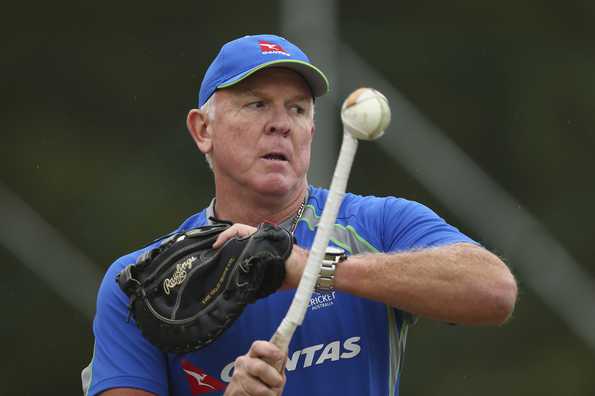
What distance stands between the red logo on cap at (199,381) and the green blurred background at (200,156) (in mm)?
3015

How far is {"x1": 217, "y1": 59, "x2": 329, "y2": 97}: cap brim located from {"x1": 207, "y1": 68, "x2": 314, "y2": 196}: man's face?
0.11 feet

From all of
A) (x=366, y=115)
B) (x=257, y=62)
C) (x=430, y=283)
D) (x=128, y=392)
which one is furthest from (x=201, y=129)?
(x=366, y=115)

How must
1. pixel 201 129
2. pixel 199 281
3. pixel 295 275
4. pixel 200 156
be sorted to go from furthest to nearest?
pixel 200 156 → pixel 201 129 → pixel 199 281 → pixel 295 275

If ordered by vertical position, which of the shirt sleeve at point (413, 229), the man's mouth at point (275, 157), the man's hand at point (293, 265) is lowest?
the man's hand at point (293, 265)

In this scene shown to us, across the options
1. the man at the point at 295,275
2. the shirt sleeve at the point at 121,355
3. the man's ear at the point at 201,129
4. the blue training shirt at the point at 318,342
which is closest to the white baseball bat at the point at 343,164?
the man at the point at 295,275

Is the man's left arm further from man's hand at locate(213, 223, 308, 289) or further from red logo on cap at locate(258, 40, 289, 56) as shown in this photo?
red logo on cap at locate(258, 40, 289, 56)

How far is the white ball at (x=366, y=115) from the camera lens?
10.8 ft

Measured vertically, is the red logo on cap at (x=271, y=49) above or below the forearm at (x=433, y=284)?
above

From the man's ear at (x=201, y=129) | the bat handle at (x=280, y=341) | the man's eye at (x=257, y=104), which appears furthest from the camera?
the man's ear at (x=201, y=129)

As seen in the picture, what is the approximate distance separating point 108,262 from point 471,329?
7.19ft

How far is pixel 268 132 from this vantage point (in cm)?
448

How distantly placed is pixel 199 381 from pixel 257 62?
1.11 metres

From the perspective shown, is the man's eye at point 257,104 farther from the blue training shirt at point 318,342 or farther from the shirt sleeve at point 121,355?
the shirt sleeve at point 121,355

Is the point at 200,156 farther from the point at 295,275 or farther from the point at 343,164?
the point at 343,164
